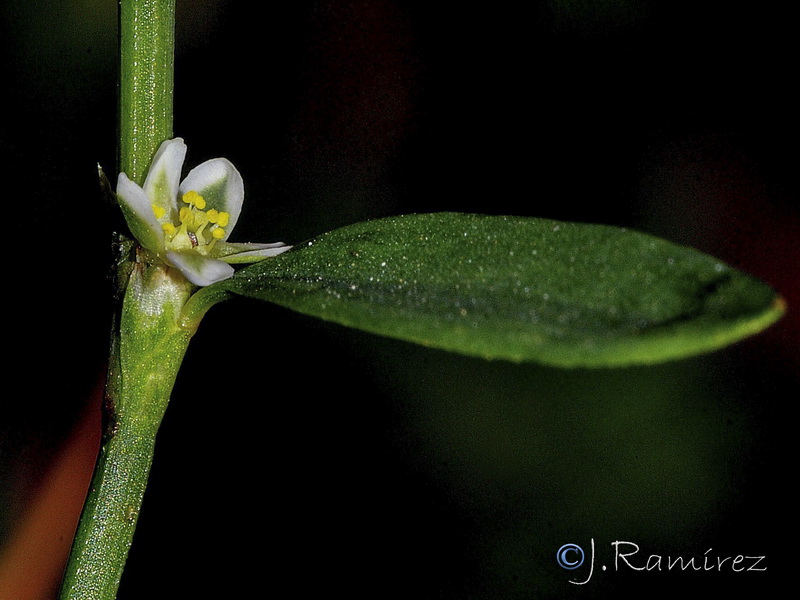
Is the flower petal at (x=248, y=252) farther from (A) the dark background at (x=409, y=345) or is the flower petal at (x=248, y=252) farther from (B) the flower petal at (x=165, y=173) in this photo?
(A) the dark background at (x=409, y=345)

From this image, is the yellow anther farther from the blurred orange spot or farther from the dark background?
the dark background

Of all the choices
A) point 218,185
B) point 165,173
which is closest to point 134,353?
point 165,173

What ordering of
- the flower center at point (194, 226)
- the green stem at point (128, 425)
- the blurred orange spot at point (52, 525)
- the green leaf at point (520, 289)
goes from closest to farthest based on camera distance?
the green leaf at point (520, 289), the green stem at point (128, 425), the flower center at point (194, 226), the blurred orange spot at point (52, 525)

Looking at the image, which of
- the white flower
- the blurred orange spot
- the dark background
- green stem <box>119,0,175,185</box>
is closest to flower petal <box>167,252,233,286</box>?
the white flower

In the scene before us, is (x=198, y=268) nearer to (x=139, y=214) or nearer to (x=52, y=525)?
(x=139, y=214)

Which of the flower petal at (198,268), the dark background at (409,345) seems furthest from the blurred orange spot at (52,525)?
the flower petal at (198,268)
